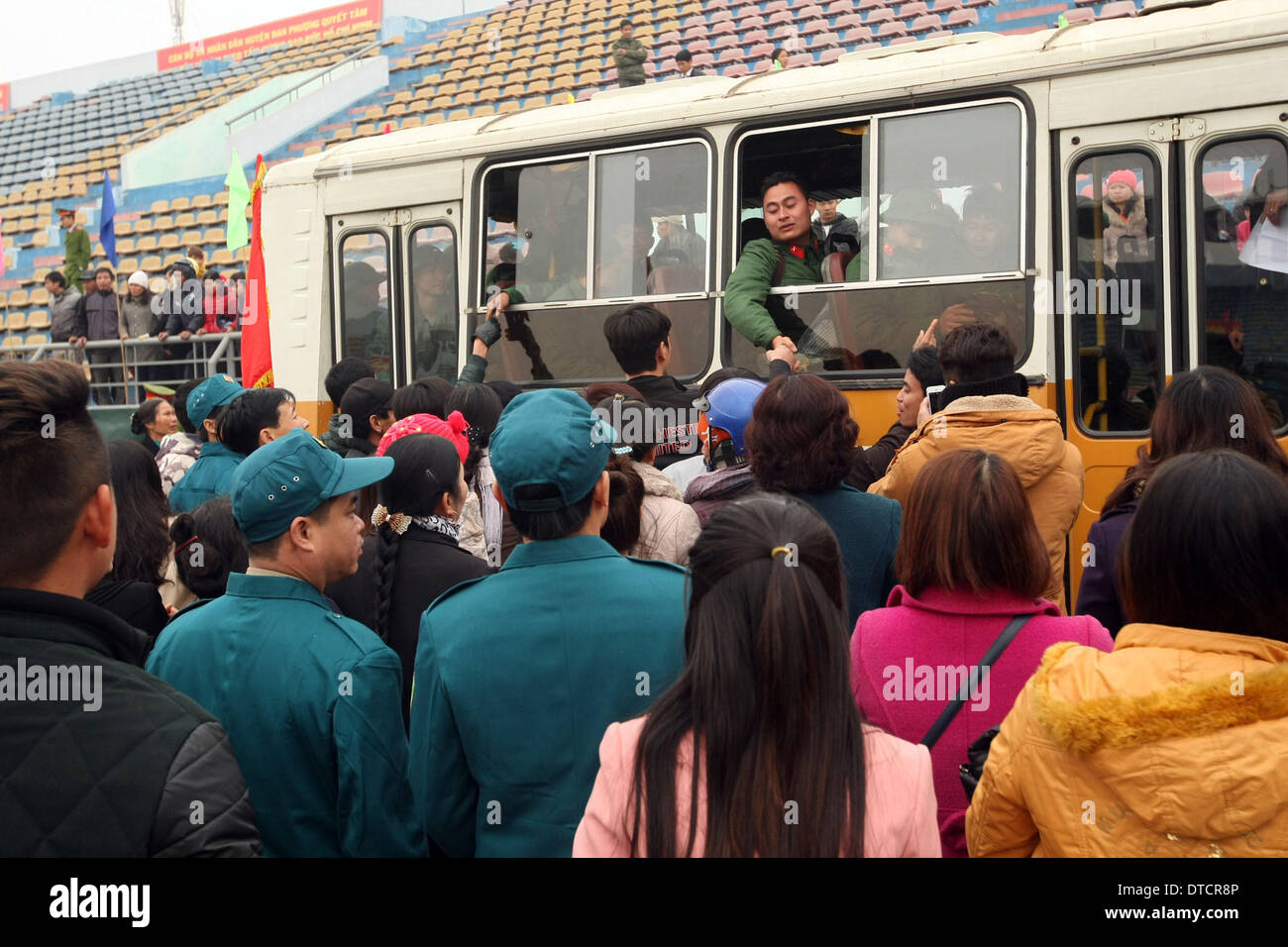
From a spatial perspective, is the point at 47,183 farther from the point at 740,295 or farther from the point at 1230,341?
the point at 1230,341

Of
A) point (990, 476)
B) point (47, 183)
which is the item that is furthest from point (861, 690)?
point (47, 183)

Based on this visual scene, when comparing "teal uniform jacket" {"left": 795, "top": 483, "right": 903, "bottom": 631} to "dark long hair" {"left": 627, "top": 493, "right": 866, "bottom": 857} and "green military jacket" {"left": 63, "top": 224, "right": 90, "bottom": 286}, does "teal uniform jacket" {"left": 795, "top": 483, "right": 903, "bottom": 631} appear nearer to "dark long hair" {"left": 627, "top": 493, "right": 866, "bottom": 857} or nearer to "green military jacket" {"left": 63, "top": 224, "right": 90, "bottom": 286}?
"dark long hair" {"left": 627, "top": 493, "right": 866, "bottom": 857}

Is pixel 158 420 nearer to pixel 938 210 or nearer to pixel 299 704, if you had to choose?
pixel 938 210

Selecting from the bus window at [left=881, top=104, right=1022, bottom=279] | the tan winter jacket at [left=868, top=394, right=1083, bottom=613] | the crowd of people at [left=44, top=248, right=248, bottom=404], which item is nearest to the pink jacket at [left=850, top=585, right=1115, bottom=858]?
the tan winter jacket at [left=868, top=394, right=1083, bottom=613]

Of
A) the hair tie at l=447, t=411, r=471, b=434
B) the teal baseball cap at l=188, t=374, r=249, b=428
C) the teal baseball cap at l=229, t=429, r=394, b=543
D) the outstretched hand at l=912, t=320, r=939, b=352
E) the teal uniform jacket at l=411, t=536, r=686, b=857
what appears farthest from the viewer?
the outstretched hand at l=912, t=320, r=939, b=352

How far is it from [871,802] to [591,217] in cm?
608

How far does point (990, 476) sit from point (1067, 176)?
403 centimetres

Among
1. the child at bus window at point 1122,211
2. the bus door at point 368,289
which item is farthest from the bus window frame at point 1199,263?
the bus door at point 368,289

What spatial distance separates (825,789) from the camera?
1.77 metres

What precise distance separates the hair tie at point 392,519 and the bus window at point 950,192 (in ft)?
12.1

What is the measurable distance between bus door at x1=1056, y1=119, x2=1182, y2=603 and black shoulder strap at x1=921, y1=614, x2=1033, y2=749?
3521 mm

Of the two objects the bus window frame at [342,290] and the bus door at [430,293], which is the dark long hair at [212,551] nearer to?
the bus door at [430,293]

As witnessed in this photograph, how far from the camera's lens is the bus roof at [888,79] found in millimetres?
5848

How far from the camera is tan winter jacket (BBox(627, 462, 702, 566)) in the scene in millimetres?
3732
